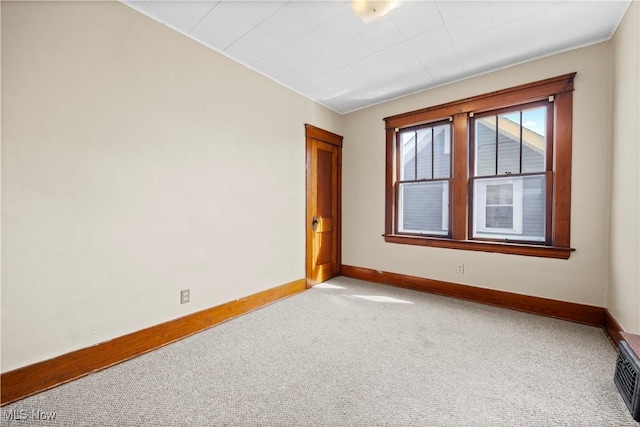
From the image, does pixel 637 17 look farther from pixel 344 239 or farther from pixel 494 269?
pixel 344 239

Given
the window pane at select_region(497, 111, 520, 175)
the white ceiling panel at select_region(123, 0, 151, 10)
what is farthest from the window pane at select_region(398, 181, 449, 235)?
the white ceiling panel at select_region(123, 0, 151, 10)

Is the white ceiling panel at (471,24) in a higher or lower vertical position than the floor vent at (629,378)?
higher

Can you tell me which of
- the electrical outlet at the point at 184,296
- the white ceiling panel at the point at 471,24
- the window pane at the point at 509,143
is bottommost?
the electrical outlet at the point at 184,296

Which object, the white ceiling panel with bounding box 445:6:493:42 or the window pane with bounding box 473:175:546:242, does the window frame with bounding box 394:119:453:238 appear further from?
the white ceiling panel with bounding box 445:6:493:42

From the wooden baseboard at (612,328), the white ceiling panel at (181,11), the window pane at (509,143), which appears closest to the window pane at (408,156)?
the window pane at (509,143)

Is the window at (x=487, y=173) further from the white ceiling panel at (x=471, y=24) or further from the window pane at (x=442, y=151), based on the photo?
the white ceiling panel at (x=471, y=24)

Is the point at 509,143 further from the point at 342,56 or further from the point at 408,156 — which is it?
the point at 342,56

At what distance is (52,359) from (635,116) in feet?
14.1

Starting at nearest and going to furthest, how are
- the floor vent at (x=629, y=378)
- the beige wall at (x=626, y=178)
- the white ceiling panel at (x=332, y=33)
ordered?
the floor vent at (x=629, y=378), the beige wall at (x=626, y=178), the white ceiling panel at (x=332, y=33)

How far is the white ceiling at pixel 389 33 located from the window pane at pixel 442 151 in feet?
2.18

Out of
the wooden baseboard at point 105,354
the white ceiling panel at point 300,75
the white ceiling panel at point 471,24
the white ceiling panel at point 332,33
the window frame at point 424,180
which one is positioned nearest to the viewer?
the wooden baseboard at point 105,354

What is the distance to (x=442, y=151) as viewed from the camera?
3.56 m

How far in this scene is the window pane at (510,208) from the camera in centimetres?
291

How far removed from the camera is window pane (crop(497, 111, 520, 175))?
9.91ft
